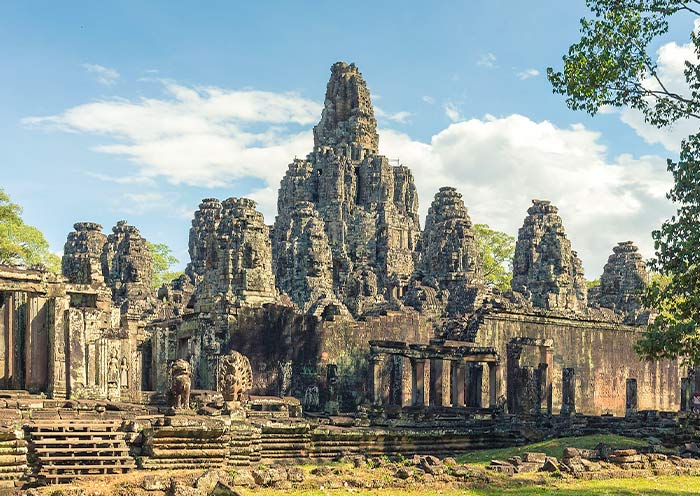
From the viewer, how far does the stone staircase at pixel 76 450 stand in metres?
16.4

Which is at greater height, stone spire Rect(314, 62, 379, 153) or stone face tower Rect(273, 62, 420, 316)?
stone spire Rect(314, 62, 379, 153)

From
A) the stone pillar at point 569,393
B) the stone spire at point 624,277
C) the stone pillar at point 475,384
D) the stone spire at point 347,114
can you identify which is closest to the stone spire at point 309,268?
the stone pillar at point 475,384

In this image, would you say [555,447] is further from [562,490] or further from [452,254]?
[452,254]

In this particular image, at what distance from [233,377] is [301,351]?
505 inches

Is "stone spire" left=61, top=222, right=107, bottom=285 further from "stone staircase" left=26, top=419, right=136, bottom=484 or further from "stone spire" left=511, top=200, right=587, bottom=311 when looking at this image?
"stone staircase" left=26, top=419, right=136, bottom=484

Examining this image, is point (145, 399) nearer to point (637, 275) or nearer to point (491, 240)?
point (637, 275)

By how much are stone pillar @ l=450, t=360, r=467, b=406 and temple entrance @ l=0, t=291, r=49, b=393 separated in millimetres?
14441

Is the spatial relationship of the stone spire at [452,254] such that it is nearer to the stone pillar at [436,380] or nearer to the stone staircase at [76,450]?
the stone pillar at [436,380]

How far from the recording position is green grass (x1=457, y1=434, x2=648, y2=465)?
22.7 m

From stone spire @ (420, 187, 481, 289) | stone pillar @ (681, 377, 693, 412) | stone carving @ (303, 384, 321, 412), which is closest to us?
stone carving @ (303, 384, 321, 412)

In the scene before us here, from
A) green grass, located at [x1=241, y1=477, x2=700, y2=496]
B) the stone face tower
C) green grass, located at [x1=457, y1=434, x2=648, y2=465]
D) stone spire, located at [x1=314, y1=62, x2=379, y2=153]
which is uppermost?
stone spire, located at [x1=314, y1=62, x2=379, y2=153]

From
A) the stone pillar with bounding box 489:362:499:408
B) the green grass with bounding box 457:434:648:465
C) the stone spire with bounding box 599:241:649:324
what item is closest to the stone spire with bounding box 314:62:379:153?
the stone spire with bounding box 599:241:649:324

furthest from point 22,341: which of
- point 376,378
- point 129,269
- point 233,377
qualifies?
point 129,269

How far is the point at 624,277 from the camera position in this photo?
61625 mm
